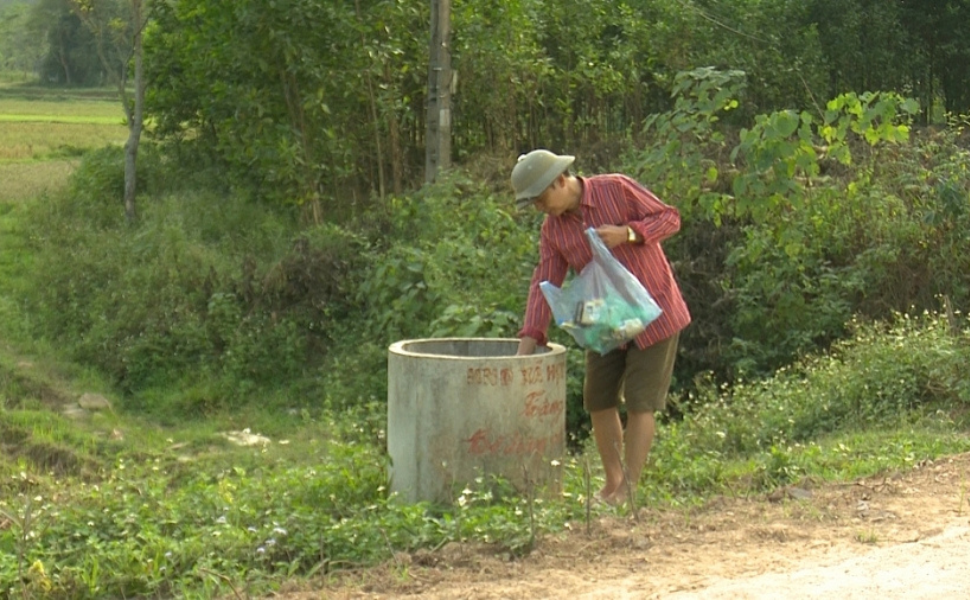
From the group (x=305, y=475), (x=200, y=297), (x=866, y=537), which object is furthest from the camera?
(x=200, y=297)

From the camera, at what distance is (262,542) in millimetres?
6266

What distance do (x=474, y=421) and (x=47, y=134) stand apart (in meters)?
32.1

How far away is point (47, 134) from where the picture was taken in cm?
3650

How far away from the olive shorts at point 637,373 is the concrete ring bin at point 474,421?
214 mm

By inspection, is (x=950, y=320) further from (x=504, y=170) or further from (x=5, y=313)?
(x=5, y=313)

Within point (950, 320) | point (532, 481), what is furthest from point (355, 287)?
point (532, 481)

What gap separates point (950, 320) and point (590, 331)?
173 inches

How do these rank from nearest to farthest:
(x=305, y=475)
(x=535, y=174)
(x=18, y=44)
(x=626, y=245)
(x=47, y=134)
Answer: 1. (x=535, y=174)
2. (x=626, y=245)
3. (x=305, y=475)
4. (x=47, y=134)
5. (x=18, y=44)

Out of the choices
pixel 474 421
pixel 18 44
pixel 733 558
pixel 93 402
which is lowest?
pixel 93 402

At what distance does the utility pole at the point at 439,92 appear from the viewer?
47.7 ft

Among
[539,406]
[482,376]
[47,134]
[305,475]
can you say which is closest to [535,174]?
[482,376]

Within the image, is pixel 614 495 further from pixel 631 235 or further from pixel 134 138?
pixel 134 138

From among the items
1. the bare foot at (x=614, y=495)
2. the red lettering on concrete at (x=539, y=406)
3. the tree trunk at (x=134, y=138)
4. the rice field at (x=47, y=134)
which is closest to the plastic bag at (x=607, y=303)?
the red lettering on concrete at (x=539, y=406)

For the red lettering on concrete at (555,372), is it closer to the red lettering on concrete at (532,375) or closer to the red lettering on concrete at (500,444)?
the red lettering on concrete at (532,375)
